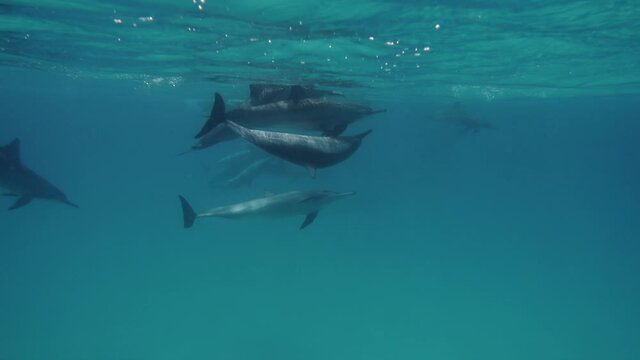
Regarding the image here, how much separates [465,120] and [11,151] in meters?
20.8

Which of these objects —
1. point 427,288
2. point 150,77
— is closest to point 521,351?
point 427,288

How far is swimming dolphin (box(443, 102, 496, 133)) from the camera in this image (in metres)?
24.5

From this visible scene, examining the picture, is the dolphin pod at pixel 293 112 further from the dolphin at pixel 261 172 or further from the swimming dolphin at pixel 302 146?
the dolphin at pixel 261 172

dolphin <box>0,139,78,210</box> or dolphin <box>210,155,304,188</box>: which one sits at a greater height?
dolphin <box>0,139,78,210</box>

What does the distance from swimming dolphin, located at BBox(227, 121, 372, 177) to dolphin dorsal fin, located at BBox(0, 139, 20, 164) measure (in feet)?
32.9

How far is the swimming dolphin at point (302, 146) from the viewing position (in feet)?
19.5

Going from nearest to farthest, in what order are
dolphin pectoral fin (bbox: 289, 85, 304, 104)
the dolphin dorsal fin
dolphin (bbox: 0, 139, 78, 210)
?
dolphin pectoral fin (bbox: 289, 85, 304, 104) < the dolphin dorsal fin < dolphin (bbox: 0, 139, 78, 210)

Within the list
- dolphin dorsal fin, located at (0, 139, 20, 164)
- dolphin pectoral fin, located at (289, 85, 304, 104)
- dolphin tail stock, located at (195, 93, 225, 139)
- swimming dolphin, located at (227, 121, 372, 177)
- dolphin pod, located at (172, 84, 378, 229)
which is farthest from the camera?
dolphin dorsal fin, located at (0, 139, 20, 164)

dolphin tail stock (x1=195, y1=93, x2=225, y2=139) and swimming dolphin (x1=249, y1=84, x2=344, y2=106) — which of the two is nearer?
dolphin tail stock (x1=195, y1=93, x2=225, y2=139)

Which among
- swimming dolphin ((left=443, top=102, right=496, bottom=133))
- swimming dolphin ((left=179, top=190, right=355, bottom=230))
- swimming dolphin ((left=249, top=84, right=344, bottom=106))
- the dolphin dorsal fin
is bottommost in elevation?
swimming dolphin ((left=443, top=102, right=496, bottom=133))

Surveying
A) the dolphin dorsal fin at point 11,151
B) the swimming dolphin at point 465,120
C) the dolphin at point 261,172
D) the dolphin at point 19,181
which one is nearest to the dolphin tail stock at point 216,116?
the dolphin at point 19,181

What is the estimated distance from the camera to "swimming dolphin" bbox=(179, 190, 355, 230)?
37.3ft

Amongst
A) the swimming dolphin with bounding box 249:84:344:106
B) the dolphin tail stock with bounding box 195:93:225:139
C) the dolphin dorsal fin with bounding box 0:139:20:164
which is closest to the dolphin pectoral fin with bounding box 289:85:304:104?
the swimming dolphin with bounding box 249:84:344:106

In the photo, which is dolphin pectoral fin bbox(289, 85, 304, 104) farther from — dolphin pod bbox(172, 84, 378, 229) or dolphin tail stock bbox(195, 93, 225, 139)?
dolphin tail stock bbox(195, 93, 225, 139)
